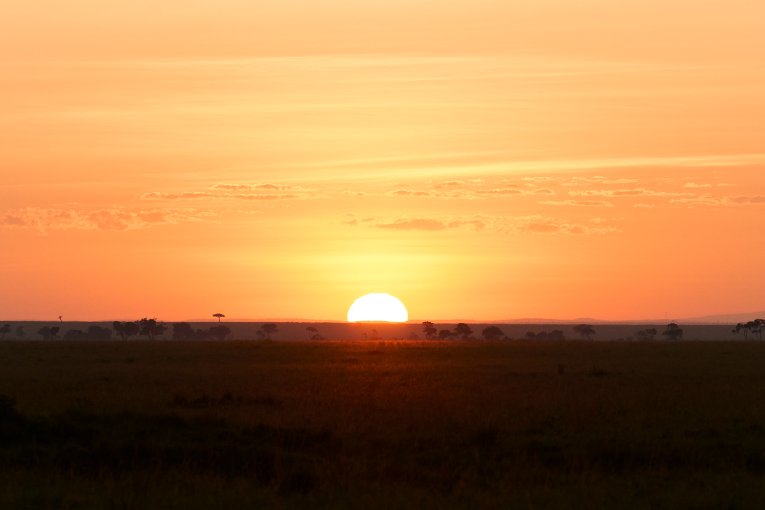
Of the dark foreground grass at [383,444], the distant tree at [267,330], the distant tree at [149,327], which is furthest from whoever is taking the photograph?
the distant tree at [267,330]

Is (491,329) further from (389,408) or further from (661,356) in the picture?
(389,408)

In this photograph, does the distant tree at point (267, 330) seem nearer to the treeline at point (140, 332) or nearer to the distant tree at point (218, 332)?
the treeline at point (140, 332)

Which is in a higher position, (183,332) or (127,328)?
(127,328)

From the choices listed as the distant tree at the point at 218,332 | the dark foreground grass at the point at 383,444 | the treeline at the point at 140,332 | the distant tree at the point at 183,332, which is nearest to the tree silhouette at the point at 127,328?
the treeline at the point at 140,332

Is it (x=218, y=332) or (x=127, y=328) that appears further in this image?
(x=218, y=332)

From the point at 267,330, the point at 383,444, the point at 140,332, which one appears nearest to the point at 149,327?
the point at 140,332

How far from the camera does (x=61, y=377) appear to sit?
41.8 metres

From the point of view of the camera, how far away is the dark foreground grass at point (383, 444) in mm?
16438

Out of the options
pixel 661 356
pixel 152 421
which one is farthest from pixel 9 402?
pixel 661 356

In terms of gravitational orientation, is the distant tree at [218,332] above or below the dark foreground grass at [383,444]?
above

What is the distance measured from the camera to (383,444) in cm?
2091

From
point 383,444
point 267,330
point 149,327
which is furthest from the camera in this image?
point 267,330

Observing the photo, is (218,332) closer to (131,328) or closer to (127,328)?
(131,328)

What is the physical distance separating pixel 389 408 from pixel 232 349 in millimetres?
43647
